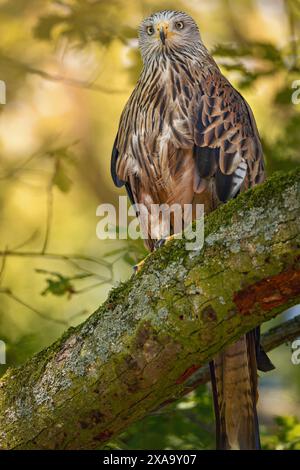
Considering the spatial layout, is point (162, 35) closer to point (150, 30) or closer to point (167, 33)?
point (167, 33)

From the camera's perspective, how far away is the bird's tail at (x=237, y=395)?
14.3 ft

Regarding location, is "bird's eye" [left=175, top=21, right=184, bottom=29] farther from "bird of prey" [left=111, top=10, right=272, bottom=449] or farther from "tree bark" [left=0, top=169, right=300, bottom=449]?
"tree bark" [left=0, top=169, right=300, bottom=449]

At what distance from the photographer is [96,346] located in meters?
3.35

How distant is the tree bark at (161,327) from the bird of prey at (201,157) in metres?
1.17

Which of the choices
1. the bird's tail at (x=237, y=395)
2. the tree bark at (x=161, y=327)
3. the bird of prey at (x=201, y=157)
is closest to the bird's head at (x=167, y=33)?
the bird of prey at (x=201, y=157)

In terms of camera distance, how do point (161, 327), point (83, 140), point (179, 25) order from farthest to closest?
point (83, 140) < point (179, 25) < point (161, 327)

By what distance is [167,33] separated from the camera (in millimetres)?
5465

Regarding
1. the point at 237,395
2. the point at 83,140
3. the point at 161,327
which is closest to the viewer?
the point at 161,327

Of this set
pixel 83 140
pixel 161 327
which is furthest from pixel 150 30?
pixel 161 327

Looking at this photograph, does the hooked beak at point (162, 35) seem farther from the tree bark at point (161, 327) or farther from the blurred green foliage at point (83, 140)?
the tree bark at point (161, 327)

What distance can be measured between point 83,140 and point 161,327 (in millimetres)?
5121

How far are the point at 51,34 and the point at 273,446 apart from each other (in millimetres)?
3633

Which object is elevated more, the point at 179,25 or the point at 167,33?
the point at 179,25
